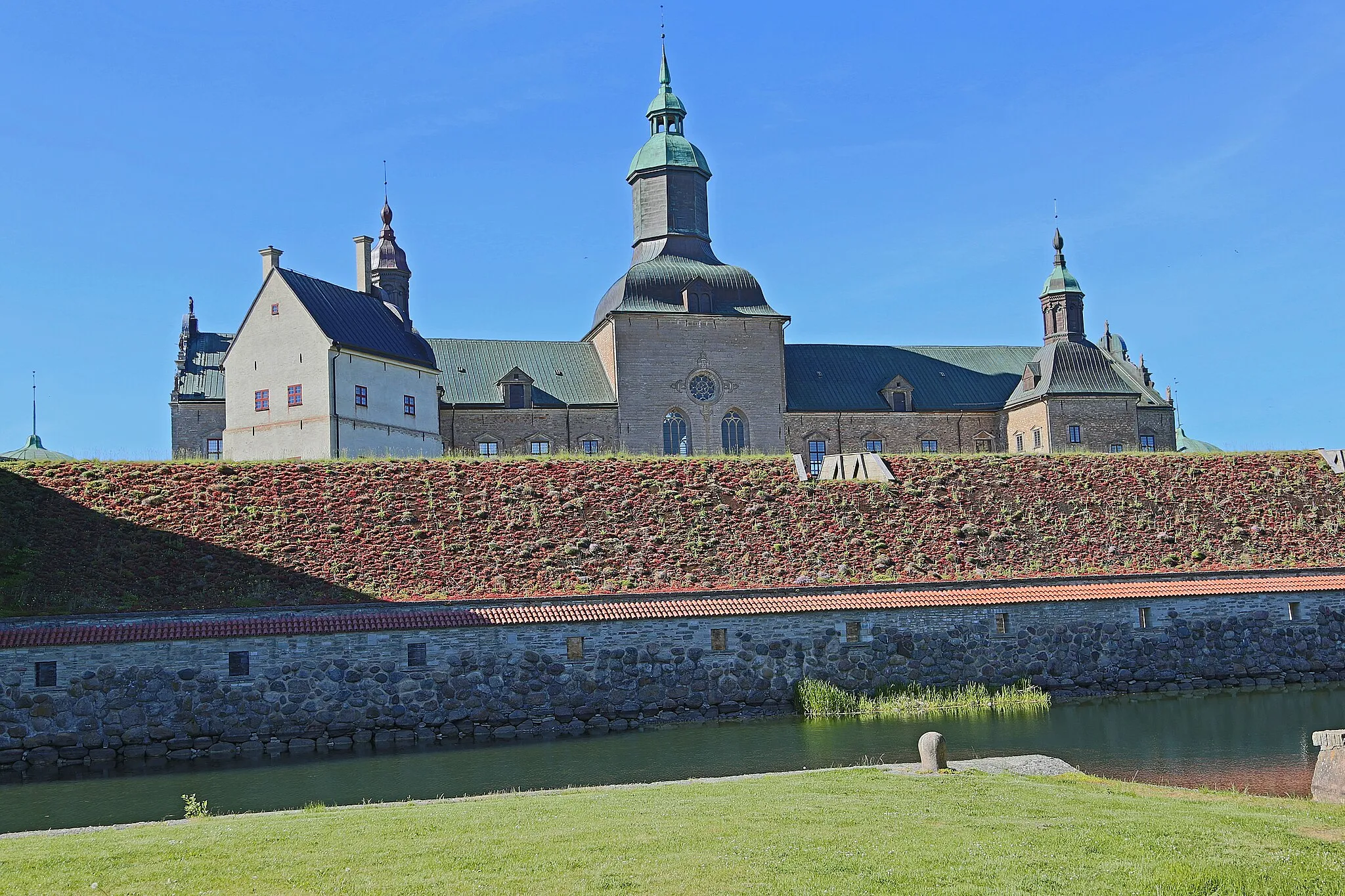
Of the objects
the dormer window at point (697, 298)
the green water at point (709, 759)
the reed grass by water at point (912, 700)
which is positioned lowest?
the green water at point (709, 759)

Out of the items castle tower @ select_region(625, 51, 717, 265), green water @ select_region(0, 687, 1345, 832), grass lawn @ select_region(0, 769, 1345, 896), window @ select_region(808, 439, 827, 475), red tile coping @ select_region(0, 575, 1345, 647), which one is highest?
castle tower @ select_region(625, 51, 717, 265)

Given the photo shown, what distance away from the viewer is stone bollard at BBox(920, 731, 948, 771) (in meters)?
15.8

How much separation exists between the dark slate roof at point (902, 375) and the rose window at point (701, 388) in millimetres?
3567

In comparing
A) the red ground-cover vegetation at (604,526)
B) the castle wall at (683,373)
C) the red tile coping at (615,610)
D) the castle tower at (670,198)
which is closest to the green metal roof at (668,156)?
the castle tower at (670,198)

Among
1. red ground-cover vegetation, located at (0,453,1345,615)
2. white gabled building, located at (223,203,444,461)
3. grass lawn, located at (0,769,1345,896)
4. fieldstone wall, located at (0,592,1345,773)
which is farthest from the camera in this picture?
white gabled building, located at (223,203,444,461)

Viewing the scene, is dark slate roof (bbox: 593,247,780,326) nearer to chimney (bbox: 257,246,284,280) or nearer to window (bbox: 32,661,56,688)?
chimney (bbox: 257,246,284,280)

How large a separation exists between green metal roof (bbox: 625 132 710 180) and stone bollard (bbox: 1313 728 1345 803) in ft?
129

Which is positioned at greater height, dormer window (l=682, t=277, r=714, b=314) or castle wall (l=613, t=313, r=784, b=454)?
dormer window (l=682, t=277, r=714, b=314)

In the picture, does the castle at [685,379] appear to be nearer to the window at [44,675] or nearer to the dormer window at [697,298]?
the dormer window at [697,298]

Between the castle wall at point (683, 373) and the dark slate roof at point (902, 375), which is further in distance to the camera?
the dark slate roof at point (902, 375)

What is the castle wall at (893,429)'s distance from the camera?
1969 inches

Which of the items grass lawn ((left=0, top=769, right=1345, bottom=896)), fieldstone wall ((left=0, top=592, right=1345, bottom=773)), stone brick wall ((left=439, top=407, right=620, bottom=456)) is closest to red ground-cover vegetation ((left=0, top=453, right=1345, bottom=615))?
fieldstone wall ((left=0, top=592, right=1345, bottom=773))

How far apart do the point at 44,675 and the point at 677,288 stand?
30631 mm

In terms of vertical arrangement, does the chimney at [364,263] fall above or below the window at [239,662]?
above
